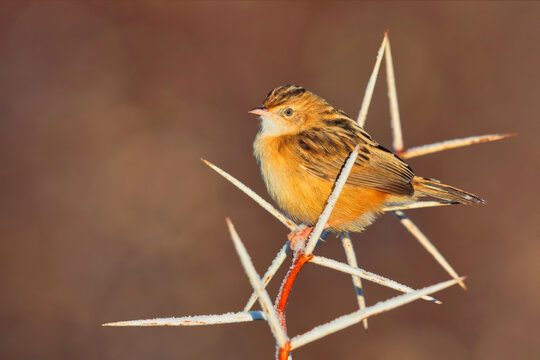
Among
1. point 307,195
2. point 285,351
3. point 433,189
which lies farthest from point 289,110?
point 285,351

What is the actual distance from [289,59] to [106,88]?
3.20 metres

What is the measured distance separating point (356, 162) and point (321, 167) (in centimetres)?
36

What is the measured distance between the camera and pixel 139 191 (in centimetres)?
964

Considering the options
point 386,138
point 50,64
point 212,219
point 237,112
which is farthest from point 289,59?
point 50,64

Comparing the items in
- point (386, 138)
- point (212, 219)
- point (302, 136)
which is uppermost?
point (302, 136)

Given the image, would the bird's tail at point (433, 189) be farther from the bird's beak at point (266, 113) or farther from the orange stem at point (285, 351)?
the orange stem at point (285, 351)

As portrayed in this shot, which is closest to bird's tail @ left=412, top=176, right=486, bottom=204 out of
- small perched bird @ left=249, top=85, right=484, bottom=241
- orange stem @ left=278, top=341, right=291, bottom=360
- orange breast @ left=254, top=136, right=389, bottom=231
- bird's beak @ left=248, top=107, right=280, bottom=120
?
small perched bird @ left=249, top=85, right=484, bottom=241

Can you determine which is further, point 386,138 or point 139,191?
point 139,191

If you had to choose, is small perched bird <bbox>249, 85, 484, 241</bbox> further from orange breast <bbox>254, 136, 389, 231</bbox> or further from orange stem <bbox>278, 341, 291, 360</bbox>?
orange stem <bbox>278, 341, 291, 360</bbox>

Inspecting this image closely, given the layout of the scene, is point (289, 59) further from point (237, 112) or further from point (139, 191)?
point (139, 191)

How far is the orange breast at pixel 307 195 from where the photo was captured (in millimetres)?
4422

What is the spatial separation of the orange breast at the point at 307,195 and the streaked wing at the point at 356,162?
0.23 ft

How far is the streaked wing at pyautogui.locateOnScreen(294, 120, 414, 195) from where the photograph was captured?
177 inches

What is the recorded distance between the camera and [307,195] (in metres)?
4.45
